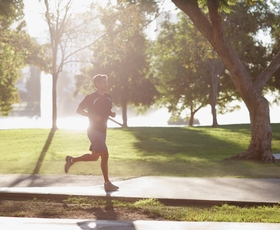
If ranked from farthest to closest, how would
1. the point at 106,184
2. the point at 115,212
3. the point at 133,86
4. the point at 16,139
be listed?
the point at 133,86 < the point at 16,139 < the point at 106,184 < the point at 115,212

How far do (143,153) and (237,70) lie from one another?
5923 mm

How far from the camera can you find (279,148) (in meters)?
22.7

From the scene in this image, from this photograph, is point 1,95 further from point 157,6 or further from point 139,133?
point 157,6

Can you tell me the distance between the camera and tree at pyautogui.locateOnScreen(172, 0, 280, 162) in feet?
52.7

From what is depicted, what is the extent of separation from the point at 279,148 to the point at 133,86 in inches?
1413

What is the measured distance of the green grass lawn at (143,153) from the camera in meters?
14.7

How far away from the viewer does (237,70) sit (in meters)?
16.3

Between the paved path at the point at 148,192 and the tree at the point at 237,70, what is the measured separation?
5.00 meters

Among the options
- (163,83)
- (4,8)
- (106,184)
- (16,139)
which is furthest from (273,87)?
(106,184)

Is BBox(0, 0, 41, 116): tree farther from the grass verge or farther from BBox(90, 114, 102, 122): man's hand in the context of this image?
the grass verge

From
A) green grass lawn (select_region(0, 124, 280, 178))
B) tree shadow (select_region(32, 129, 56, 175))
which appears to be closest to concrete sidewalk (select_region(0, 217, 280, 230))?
green grass lawn (select_region(0, 124, 280, 178))

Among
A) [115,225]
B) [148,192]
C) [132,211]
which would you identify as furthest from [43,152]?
[115,225]

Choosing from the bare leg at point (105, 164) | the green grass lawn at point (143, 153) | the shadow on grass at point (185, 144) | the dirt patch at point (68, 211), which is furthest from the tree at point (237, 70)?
the dirt patch at point (68, 211)

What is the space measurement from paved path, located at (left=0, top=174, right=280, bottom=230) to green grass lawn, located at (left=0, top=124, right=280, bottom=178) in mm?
1893
